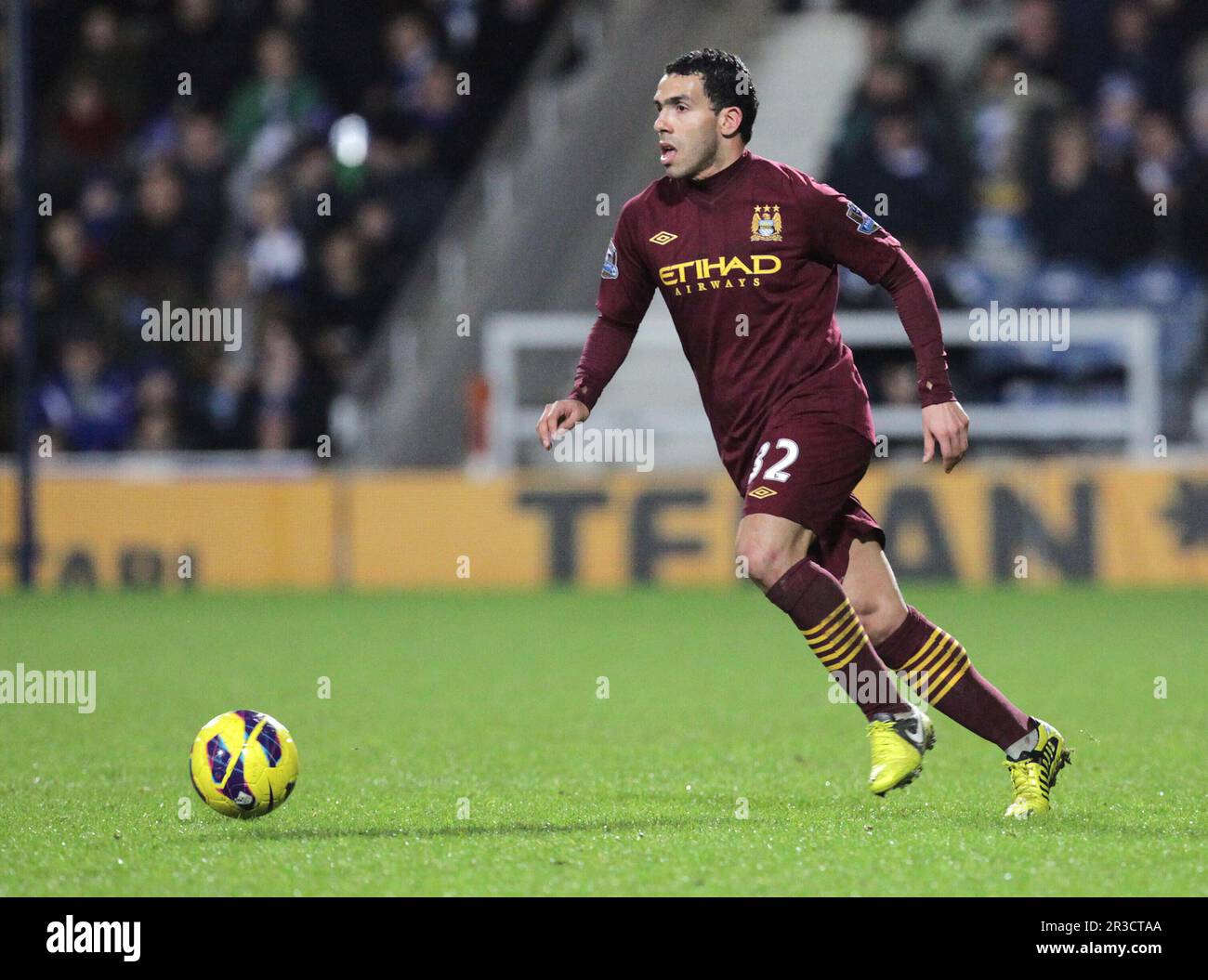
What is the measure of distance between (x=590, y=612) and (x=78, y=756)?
6341 millimetres

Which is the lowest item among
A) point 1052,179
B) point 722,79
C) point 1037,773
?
point 1037,773

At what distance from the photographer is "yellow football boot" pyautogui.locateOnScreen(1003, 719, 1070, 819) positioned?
5.59 metres

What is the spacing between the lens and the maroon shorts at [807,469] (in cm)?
564

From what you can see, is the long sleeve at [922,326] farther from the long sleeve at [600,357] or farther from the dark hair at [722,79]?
the long sleeve at [600,357]

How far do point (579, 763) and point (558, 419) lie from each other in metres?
1.53

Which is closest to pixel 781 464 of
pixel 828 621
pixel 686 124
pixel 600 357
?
pixel 828 621

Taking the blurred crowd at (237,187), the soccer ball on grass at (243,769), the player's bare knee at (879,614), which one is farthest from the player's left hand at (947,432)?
the blurred crowd at (237,187)

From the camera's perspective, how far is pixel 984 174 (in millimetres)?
16531

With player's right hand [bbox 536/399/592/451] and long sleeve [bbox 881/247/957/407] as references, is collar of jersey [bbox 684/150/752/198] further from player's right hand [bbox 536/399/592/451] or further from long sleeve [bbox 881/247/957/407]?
player's right hand [bbox 536/399/592/451]

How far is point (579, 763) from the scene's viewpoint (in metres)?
6.94

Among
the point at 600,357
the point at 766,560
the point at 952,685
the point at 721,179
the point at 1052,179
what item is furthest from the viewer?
the point at 1052,179

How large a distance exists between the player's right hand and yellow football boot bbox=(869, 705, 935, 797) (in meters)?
1.23

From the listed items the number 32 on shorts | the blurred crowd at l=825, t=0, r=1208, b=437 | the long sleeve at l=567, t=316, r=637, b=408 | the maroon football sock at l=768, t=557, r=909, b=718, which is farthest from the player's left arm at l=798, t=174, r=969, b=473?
the blurred crowd at l=825, t=0, r=1208, b=437

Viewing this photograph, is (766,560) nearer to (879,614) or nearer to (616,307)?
(879,614)
